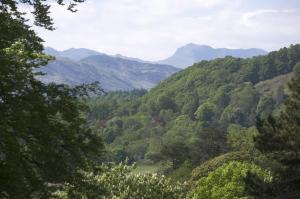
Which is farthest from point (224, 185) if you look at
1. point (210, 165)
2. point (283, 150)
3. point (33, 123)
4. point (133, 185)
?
point (33, 123)

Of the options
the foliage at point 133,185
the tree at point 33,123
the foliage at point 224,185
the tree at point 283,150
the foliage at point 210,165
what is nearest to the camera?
the tree at point 33,123

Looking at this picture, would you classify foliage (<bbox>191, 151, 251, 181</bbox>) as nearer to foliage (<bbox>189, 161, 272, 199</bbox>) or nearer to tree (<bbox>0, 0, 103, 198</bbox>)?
foliage (<bbox>189, 161, 272, 199</bbox>)

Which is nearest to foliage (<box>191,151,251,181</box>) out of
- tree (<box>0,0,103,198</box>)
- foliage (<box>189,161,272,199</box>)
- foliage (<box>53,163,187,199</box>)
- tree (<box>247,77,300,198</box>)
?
foliage (<box>189,161,272,199</box>)

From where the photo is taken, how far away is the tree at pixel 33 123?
1298 cm

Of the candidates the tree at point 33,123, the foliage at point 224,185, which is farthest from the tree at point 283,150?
the foliage at point 224,185

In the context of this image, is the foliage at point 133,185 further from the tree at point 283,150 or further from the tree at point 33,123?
the tree at point 33,123

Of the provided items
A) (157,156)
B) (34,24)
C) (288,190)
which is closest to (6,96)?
(34,24)

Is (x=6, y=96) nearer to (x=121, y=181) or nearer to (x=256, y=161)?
(x=121, y=181)

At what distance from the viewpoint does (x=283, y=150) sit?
30141 mm

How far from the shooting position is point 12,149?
12891 millimetres

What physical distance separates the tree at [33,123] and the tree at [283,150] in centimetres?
1465

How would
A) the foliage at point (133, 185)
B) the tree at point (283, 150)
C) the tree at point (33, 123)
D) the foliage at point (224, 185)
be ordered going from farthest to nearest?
the foliage at point (224, 185) → the foliage at point (133, 185) → the tree at point (283, 150) → the tree at point (33, 123)

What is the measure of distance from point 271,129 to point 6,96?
20.6 metres

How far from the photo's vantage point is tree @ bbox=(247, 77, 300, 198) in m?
28.9
